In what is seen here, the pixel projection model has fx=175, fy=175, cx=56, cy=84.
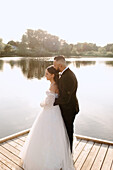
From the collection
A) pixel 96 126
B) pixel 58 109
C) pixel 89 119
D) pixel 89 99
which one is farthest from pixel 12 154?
pixel 89 99

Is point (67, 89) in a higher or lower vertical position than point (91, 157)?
higher

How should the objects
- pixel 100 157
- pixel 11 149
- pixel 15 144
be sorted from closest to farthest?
pixel 100 157, pixel 11 149, pixel 15 144

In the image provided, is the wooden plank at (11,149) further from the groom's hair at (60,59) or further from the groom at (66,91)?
the groom's hair at (60,59)

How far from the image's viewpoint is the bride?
11.2 ft

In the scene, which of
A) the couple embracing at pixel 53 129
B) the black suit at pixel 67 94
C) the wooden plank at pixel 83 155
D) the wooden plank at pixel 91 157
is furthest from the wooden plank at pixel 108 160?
the black suit at pixel 67 94

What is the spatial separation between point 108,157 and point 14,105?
8.30 m

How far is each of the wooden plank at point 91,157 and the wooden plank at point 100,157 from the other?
0.08 metres

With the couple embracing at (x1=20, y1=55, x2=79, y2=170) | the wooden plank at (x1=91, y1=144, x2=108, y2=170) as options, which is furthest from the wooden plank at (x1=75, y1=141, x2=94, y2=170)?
the couple embracing at (x1=20, y1=55, x2=79, y2=170)

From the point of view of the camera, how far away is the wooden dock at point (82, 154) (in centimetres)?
381

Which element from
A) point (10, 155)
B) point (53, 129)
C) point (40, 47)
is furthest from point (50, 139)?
point (40, 47)

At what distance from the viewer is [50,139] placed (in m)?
3.43

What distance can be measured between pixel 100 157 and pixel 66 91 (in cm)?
200

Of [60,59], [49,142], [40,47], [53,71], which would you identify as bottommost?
[49,142]

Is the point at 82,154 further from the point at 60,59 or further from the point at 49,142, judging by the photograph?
the point at 60,59
